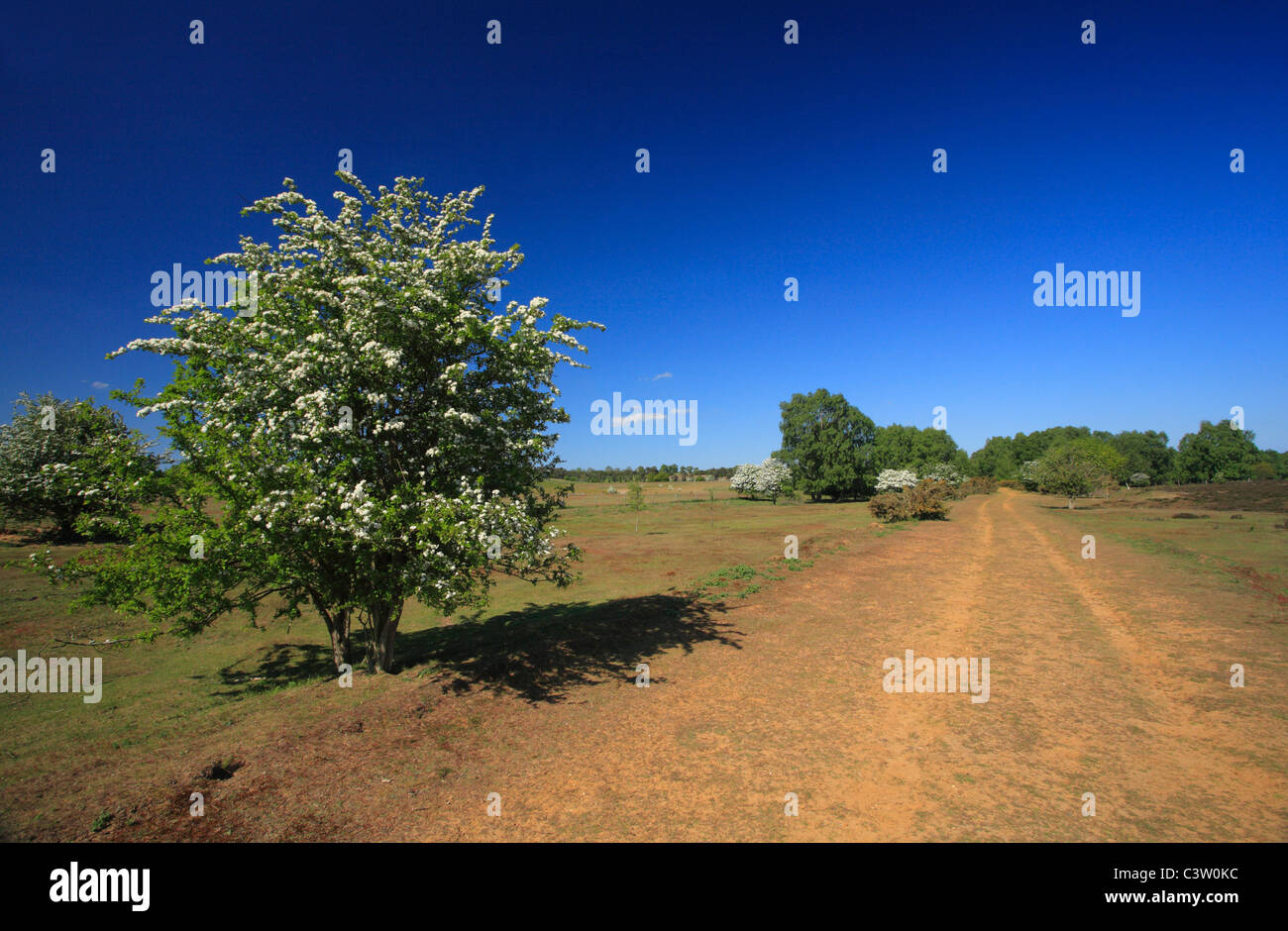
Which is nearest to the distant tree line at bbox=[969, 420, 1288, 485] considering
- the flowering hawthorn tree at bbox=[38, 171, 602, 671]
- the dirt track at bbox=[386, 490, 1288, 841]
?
the dirt track at bbox=[386, 490, 1288, 841]

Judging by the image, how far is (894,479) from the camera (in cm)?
7925

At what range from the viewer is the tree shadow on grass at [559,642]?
11648mm

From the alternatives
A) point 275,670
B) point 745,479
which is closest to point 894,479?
point 745,479

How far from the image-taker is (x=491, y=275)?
11156 millimetres

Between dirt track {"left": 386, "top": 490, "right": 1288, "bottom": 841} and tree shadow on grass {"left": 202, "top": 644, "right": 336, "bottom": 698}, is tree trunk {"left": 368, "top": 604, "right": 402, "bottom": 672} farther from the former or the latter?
dirt track {"left": 386, "top": 490, "right": 1288, "bottom": 841}

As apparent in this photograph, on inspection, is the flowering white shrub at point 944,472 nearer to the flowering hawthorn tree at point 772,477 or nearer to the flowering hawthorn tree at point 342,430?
the flowering hawthorn tree at point 772,477

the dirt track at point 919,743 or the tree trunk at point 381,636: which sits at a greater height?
the tree trunk at point 381,636

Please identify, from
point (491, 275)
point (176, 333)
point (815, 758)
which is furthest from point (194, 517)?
point (815, 758)

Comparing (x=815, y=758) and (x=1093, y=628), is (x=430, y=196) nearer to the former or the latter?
(x=815, y=758)

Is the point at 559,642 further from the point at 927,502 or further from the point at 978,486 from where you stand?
the point at 978,486

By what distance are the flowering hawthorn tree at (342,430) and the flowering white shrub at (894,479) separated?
77975mm

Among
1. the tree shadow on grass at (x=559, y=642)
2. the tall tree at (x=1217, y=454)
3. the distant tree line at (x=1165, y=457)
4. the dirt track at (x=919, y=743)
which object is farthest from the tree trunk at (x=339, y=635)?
the tall tree at (x=1217, y=454)

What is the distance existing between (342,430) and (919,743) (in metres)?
10.9
